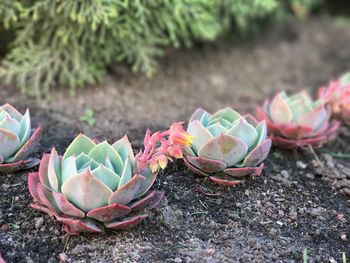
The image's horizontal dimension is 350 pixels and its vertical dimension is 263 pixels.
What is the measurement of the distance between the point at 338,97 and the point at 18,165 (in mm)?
1793

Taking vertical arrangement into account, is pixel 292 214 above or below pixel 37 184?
below

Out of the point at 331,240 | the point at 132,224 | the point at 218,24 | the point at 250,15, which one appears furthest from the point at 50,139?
the point at 250,15

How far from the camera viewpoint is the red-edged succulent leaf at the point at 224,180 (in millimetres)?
2340

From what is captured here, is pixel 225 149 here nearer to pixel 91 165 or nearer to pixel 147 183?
pixel 147 183

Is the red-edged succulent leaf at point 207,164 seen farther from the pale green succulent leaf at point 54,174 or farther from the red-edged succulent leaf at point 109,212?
the pale green succulent leaf at point 54,174

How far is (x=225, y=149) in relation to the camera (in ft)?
7.48

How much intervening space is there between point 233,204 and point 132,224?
0.49 m

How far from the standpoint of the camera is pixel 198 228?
2.20 meters

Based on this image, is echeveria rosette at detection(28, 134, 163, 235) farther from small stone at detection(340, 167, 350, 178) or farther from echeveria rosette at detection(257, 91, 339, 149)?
small stone at detection(340, 167, 350, 178)

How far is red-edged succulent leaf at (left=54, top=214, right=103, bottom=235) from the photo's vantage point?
6.48 ft

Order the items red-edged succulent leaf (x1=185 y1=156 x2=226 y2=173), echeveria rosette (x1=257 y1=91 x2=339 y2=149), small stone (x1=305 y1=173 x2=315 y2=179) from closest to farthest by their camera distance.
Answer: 1. red-edged succulent leaf (x1=185 y1=156 x2=226 y2=173)
2. small stone (x1=305 y1=173 x2=315 y2=179)
3. echeveria rosette (x1=257 y1=91 x2=339 y2=149)

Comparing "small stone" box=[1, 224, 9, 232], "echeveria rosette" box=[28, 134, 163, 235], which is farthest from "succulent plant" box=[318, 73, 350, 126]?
"small stone" box=[1, 224, 9, 232]

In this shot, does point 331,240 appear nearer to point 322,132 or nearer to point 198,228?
point 198,228

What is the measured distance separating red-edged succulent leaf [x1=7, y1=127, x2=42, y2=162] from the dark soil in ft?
0.34
